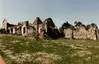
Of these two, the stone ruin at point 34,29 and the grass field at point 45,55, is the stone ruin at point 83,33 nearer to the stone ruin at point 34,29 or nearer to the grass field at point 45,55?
the stone ruin at point 34,29

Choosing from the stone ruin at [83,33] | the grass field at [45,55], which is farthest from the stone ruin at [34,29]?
the grass field at [45,55]

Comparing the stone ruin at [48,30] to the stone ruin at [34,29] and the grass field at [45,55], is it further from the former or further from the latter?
the grass field at [45,55]

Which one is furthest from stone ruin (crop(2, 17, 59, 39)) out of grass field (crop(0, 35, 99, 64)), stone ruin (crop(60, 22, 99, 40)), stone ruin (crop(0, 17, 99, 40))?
grass field (crop(0, 35, 99, 64))

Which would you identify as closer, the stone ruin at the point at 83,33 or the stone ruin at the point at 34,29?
the stone ruin at the point at 83,33

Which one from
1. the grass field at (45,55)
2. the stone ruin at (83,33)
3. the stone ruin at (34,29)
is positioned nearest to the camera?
the grass field at (45,55)

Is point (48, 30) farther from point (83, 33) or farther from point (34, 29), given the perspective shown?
point (83, 33)

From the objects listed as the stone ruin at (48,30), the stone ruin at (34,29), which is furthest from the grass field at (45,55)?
the stone ruin at (34,29)

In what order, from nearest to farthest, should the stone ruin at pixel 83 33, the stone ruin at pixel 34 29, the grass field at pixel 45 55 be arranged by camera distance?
the grass field at pixel 45 55
the stone ruin at pixel 83 33
the stone ruin at pixel 34 29

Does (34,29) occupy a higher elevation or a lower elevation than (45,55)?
higher

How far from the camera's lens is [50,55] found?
1570 inches

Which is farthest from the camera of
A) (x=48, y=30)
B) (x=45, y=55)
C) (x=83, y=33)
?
(x=48, y=30)

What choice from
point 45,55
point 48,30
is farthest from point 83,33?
point 45,55

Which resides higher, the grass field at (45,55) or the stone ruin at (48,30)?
the stone ruin at (48,30)

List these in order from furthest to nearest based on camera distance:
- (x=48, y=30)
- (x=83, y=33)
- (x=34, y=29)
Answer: (x=34, y=29), (x=48, y=30), (x=83, y=33)
